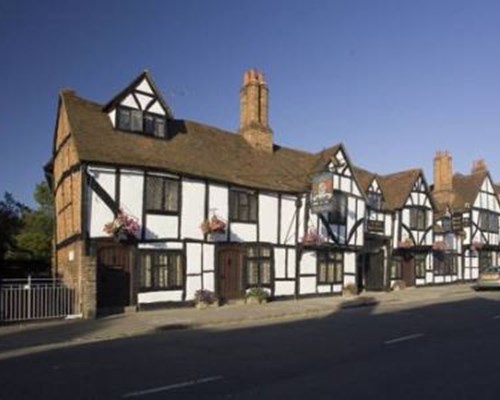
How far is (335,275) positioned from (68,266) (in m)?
13.2

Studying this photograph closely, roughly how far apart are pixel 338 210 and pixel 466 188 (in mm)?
18347

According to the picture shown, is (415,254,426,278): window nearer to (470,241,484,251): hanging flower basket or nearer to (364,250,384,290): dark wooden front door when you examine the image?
(364,250,384,290): dark wooden front door

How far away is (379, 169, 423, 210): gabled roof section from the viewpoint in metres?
36.9

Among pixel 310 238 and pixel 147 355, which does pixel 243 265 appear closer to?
pixel 310 238

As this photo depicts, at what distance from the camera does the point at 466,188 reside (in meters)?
45.4

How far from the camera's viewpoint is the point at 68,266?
2305 cm

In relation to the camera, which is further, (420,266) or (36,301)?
(420,266)

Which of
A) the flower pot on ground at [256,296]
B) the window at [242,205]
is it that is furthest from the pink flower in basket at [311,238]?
the flower pot on ground at [256,296]

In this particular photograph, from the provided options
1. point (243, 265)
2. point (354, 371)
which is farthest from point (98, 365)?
point (243, 265)

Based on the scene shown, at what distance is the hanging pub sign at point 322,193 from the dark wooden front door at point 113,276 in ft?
29.9

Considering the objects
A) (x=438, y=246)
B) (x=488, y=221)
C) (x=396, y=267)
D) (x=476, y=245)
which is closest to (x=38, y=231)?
(x=396, y=267)

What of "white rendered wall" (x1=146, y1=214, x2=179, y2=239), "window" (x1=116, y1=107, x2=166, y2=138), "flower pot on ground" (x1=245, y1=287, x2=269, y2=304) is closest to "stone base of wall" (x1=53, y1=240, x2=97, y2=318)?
"white rendered wall" (x1=146, y1=214, x2=179, y2=239)

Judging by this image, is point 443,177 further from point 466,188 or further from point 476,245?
point 476,245

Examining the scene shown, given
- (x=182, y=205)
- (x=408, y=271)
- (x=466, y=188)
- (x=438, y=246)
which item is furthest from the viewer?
(x=466, y=188)
